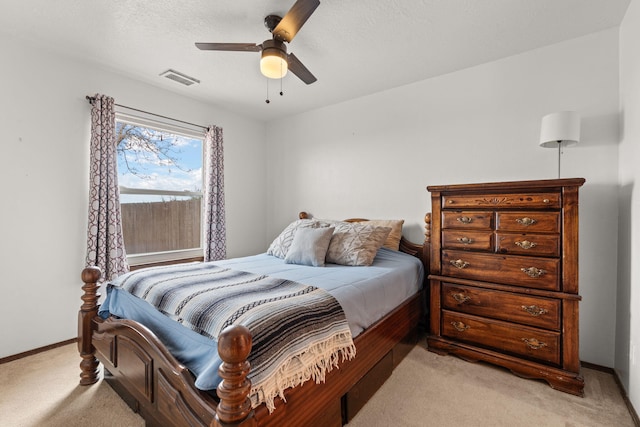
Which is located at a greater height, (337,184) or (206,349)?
(337,184)

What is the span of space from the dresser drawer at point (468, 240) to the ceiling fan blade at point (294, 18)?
184 cm

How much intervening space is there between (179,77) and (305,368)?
9.80 feet

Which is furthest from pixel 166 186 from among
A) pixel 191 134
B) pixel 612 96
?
pixel 612 96

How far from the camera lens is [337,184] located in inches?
146

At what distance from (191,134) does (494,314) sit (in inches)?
142

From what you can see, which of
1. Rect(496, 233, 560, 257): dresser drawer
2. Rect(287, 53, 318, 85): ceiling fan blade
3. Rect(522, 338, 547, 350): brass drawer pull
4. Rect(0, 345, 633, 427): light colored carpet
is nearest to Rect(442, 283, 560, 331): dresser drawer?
Rect(522, 338, 547, 350): brass drawer pull

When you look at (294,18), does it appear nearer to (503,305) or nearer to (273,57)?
(273,57)

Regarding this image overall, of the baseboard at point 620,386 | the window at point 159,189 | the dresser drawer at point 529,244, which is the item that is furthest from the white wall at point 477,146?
the window at point 159,189

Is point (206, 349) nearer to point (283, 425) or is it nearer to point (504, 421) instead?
point (283, 425)

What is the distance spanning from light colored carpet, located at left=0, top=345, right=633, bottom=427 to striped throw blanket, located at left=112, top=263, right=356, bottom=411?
24.1 inches

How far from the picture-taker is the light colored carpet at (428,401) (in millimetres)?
1643

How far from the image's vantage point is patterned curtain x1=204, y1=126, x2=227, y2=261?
361 cm

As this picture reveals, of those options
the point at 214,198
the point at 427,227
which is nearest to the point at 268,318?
the point at 427,227

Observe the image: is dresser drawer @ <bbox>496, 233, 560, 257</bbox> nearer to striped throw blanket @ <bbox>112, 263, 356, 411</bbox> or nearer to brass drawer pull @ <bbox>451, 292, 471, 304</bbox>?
brass drawer pull @ <bbox>451, 292, 471, 304</bbox>
